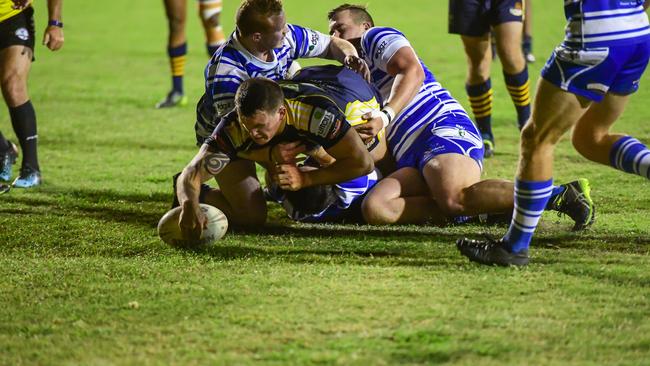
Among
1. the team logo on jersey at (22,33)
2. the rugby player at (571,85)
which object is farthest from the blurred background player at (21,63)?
the rugby player at (571,85)

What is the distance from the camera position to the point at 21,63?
7.86 m

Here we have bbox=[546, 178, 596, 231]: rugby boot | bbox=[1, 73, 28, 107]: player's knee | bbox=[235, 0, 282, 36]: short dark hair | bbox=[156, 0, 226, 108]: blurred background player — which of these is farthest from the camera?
bbox=[156, 0, 226, 108]: blurred background player

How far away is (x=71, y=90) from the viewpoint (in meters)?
13.4

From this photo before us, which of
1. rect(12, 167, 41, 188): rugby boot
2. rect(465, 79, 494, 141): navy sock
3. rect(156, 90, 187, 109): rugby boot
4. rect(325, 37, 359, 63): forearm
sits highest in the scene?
rect(325, 37, 359, 63): forearm

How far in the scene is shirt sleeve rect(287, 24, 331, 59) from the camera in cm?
685

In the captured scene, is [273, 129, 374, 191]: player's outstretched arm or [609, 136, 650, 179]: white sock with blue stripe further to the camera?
[273, 129, 374, 191]: player's outstretched arm

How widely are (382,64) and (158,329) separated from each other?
9.82 ft

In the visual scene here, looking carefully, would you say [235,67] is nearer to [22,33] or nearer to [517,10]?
[22,33]

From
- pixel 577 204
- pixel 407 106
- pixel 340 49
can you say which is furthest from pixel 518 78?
pixel 577 204

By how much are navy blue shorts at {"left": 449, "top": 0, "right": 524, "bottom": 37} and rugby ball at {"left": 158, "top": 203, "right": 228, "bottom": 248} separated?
11.8ft

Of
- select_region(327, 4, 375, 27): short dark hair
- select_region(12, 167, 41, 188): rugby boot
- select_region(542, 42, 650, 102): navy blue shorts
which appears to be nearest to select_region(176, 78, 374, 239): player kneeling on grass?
select_region(542, 42, 650, 102): navy blue shorts

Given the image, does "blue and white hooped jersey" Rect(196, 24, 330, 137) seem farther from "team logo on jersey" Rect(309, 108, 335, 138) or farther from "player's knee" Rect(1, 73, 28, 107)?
"player's knee" Rect(1, 73, 28, 107)

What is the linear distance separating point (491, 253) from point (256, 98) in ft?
4.85

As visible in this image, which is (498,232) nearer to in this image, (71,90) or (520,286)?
(520,286)
